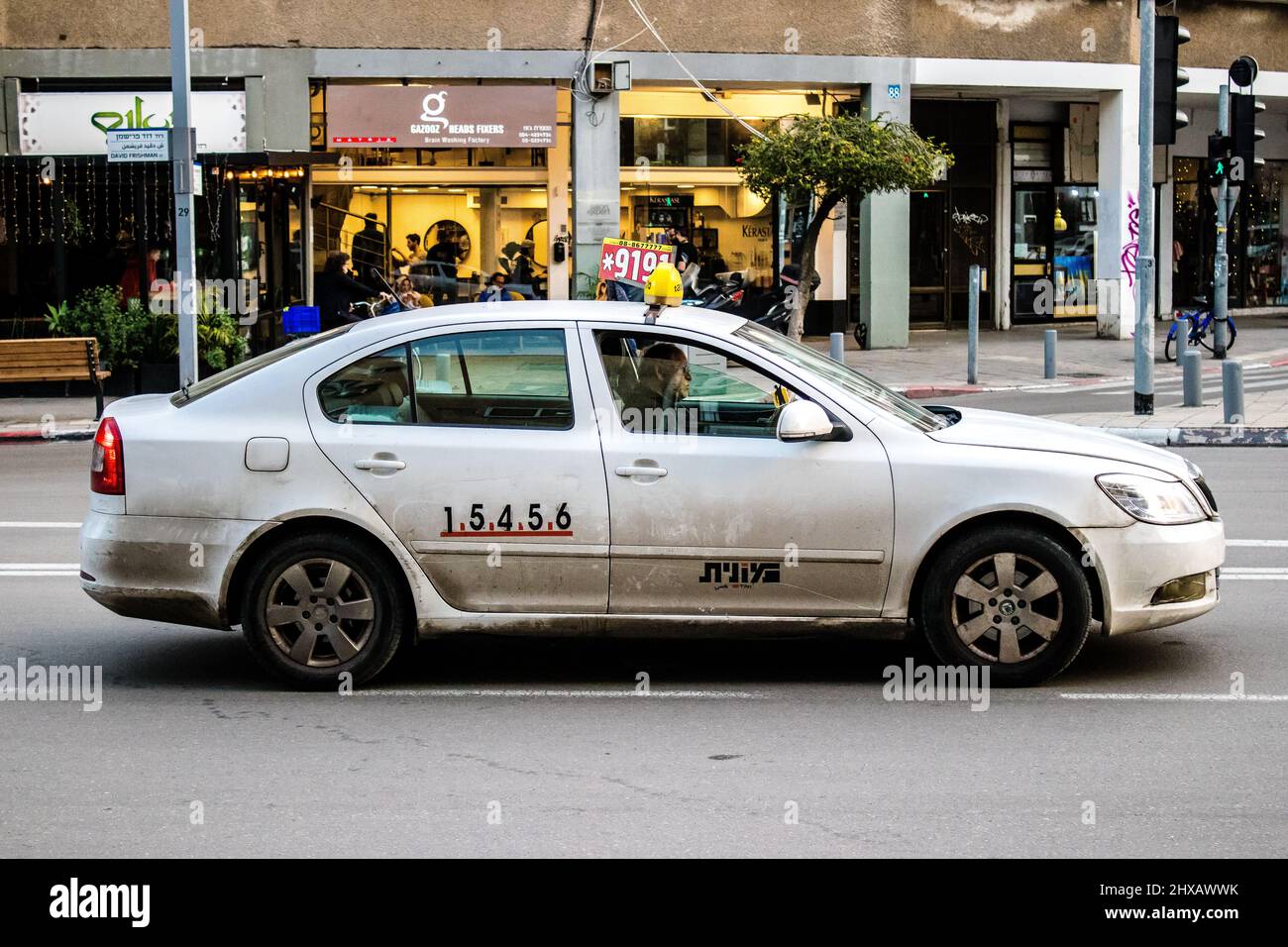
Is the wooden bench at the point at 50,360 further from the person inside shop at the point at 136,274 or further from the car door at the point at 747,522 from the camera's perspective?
the car door at the point at 747,522

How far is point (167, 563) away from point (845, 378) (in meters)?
3.06

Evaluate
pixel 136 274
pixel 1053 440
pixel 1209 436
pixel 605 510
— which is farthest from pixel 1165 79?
pixel 136 274

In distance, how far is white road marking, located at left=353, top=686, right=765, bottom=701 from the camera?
6.93 metres

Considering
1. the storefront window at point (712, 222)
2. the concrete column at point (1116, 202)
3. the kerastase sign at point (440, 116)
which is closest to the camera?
the kerastase sign at point (440, 116)

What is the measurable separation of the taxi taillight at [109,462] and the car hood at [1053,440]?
3.43 m

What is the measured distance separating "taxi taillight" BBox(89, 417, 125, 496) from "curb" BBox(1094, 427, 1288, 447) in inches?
440

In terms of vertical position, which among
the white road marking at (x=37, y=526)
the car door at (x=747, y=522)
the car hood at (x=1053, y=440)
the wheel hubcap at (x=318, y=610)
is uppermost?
the car hood at (x=1053, y=440)

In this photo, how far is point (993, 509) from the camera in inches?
264

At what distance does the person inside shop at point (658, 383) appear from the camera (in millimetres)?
6930

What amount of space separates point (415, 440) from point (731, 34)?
19.7m

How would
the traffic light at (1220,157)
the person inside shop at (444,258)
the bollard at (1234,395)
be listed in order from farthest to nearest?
1. the person inside shop at (444,258)
2. the traffic light at (1220,157)
3. the bollard at (1234,395)

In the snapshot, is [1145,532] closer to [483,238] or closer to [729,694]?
[729,694]

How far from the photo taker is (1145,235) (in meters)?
17.7

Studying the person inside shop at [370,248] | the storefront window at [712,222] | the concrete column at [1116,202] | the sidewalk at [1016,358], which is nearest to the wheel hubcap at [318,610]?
the sidewalk at [1016,358]
